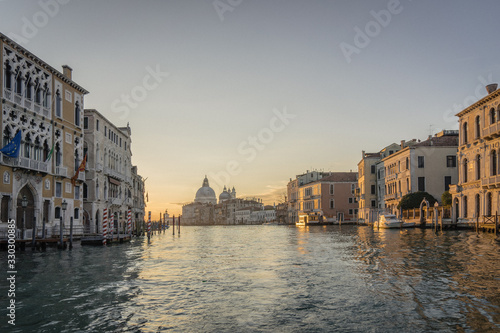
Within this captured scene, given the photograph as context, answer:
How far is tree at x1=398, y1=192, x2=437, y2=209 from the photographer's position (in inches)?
1778

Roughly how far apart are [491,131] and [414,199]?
48.4ft

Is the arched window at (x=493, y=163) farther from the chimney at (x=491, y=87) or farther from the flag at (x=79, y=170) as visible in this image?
the flag at (x=79, y=170)

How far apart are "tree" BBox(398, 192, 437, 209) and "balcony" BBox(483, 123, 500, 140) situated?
12933 mm

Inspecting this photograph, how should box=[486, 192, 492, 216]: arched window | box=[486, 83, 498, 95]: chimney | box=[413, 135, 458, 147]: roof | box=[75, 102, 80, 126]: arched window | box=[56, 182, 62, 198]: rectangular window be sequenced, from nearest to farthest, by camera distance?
1. box=[56, 182, 62, 198]: rectangular window
2. box=[486, 192, 492, 216]: arched window
3. box=[75, 102, 80, 126]: arched window
4. box=[486, 83, 498, 95]: chimney
5. box=[413, 135, 458, 147]: roof

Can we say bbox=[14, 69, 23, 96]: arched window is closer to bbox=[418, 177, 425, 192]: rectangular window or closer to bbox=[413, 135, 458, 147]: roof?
bbox=[413, 135, 458, 147]: roof

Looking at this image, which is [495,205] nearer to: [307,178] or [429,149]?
[429,149]

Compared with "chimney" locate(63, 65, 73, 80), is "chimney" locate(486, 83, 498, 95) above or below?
below

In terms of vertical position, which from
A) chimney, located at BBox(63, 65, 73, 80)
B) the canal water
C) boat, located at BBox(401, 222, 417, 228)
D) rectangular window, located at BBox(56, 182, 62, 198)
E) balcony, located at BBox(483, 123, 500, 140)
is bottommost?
boat, located at BBox(401, 222, 417, 228)

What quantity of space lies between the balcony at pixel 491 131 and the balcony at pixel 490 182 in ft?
9.60

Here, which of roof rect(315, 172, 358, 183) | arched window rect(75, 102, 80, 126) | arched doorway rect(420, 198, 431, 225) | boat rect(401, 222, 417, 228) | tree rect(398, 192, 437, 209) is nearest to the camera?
arched window rect(75, 102, 80, 126)

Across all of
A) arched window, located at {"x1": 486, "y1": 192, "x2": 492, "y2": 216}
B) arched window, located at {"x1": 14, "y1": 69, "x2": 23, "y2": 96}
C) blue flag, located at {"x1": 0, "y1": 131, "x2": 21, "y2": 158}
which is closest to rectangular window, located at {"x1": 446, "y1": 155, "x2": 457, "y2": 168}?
arched window, located at {"x1": 486, "y1": 192, "x2": 492, "y2": 216}

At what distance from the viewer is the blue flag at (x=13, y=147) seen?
926 inches

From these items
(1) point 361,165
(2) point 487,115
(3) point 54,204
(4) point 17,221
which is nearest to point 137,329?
(4) point 17,221

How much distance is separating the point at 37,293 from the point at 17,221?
57.9 ft
